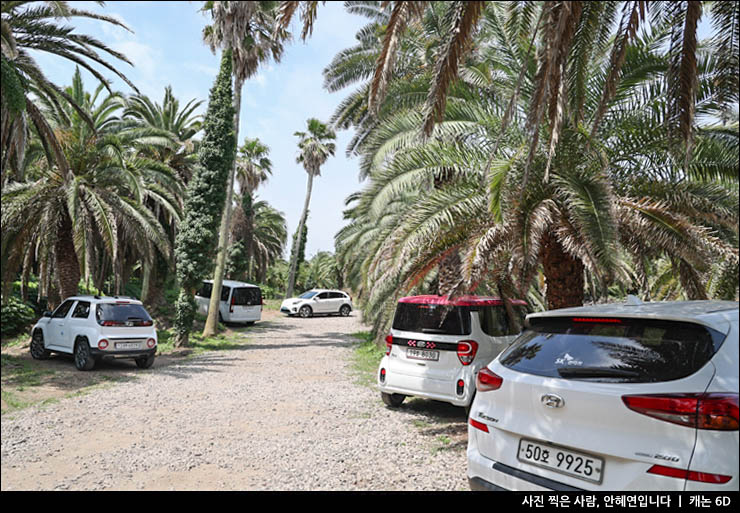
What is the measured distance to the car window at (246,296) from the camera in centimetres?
2336

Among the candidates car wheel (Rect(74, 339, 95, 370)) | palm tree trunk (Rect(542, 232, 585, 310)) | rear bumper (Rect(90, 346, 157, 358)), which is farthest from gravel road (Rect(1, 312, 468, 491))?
palm tree trunk (Rect(542, 232, 585, 310))

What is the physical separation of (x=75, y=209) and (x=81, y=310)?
3.14 m

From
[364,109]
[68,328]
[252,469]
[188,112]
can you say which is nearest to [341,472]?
[252,469]

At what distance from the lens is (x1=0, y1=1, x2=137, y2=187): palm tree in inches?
332

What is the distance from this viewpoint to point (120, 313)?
11156 millimetres

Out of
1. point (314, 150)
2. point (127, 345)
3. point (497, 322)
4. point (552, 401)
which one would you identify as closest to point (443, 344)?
point (497, 322)

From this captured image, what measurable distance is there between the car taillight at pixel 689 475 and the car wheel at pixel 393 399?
18.6 ft

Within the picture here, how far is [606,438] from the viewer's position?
3002 millimetres

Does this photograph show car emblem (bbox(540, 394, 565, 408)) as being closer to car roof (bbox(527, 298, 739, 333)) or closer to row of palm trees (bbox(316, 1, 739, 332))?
car roof (bbox(527, 298, 739, 333))

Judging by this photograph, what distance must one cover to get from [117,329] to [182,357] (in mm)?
3651

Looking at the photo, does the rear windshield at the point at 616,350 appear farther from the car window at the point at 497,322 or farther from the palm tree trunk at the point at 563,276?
the palm tree trunk at the point at 563,276

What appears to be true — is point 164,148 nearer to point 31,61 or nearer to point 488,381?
point 31,61

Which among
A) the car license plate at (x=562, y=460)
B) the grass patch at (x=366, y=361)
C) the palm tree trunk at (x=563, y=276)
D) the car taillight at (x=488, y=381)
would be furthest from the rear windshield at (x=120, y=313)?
the car license plate at (x=562, y=460)
